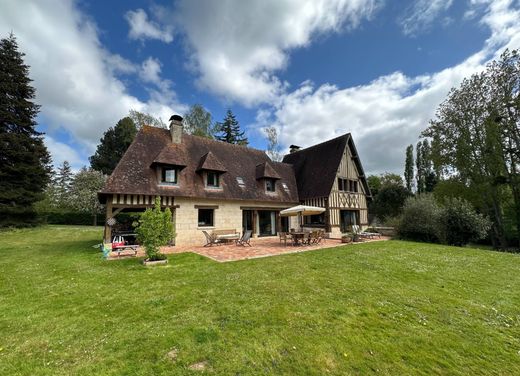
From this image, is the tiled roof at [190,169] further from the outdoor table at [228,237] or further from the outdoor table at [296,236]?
the outdoor table at [296,236]

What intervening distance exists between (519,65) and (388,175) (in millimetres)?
21598

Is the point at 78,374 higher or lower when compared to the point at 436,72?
lower

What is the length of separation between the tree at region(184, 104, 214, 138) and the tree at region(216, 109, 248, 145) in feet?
26.8

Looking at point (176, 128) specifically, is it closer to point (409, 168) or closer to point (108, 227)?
point (108, 227)

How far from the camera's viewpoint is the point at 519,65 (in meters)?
17.4

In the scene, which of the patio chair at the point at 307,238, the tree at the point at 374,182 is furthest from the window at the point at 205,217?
the tree at the point at 374,182

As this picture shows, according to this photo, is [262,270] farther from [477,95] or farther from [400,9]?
[477,95]

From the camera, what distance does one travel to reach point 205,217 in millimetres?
14055

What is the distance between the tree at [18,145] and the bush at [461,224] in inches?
1168

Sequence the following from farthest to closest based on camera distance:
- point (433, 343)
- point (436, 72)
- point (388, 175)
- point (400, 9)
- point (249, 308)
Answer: point (388, 175), point (436, 72), point (400, 9), point (249, 308), point (433, 343)

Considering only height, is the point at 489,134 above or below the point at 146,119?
below

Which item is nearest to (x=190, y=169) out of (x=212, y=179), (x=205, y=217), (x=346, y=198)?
(x=212, y=179)

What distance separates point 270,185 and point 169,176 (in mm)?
7065

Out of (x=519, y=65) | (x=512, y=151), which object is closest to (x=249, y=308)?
(x=512, y=151)
